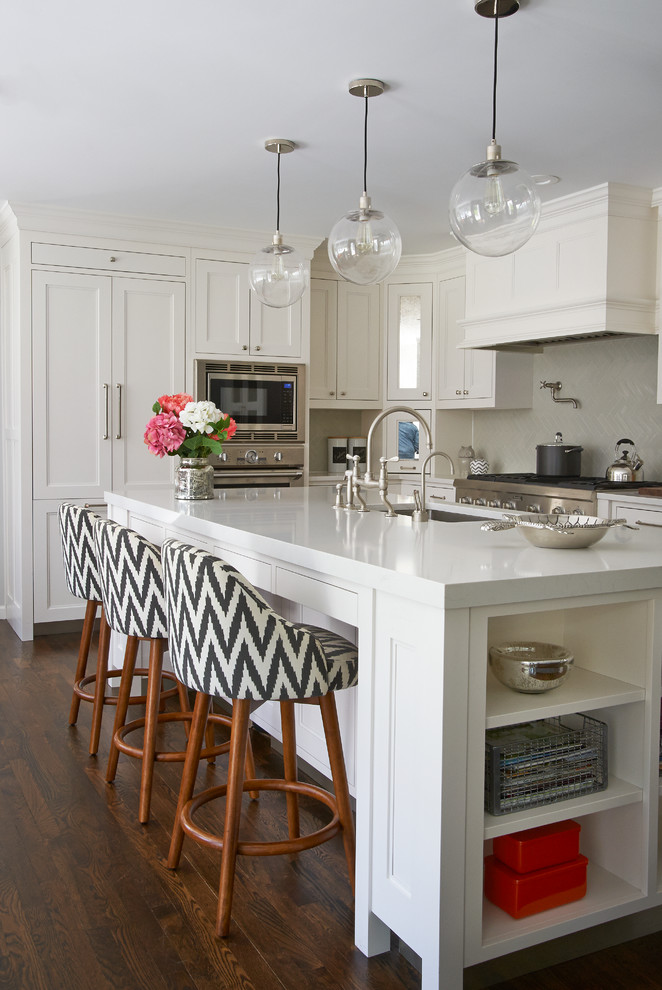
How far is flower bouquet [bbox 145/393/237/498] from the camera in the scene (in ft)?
11.3

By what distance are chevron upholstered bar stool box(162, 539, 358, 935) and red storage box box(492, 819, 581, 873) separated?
436mm

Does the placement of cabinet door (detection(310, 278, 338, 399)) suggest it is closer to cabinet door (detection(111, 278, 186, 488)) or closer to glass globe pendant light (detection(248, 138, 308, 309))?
cabinet door (detection(111, 278, 186, 488))

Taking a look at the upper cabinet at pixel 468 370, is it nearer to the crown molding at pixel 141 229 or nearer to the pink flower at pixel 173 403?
the crown molding at pixel 141 229

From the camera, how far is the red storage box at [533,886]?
1857 mm

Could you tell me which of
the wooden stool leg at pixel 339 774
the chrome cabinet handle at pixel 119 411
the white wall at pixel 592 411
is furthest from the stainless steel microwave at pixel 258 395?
the wooden stool leg at pixel 339 774

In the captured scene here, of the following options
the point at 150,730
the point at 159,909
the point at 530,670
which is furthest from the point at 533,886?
the point at 150,730

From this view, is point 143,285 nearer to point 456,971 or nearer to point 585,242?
point 585,242

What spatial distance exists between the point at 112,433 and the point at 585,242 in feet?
9.47

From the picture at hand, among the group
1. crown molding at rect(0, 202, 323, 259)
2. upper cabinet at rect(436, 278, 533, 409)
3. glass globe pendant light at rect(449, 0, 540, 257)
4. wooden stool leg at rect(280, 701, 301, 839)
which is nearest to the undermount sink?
wooden stool leg at rect(280, 701, 301, 839)

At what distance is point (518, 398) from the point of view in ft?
18.5

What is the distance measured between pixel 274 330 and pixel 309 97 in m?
2.38

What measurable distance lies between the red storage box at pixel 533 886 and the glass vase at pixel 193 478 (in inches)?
79.1

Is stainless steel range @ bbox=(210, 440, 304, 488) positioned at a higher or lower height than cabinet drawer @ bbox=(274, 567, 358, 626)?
higher

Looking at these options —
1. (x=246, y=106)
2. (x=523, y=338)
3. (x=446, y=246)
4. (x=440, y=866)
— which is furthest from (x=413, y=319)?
(x=440, y=866)
